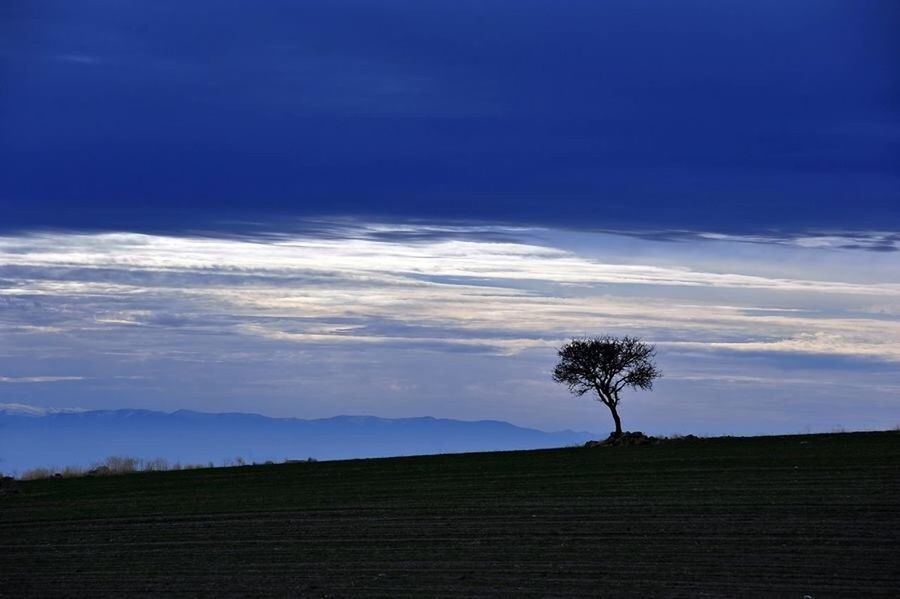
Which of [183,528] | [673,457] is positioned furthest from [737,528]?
[673,457]

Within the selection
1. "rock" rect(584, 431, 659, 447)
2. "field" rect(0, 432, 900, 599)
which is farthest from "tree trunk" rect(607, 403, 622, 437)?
"field" rect(0, 432, 900, 599)

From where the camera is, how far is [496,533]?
26281mm

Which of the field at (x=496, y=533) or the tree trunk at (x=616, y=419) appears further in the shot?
the tree trunk at (x=616, y=419)

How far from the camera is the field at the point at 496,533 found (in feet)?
67.1

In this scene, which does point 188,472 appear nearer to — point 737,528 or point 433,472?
point 433,472

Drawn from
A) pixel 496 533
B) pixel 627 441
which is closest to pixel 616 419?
pixel 627 441

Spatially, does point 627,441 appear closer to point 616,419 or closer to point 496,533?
point 616,419

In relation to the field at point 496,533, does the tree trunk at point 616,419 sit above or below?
above

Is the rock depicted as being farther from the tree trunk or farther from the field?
the field

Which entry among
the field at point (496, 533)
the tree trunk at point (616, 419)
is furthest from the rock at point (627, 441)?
the field at point (496, 533)

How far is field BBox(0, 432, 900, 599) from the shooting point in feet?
67.1

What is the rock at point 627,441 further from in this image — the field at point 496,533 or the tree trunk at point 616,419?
the field at point 496,533

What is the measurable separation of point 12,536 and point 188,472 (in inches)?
885

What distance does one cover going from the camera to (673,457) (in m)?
45.7
